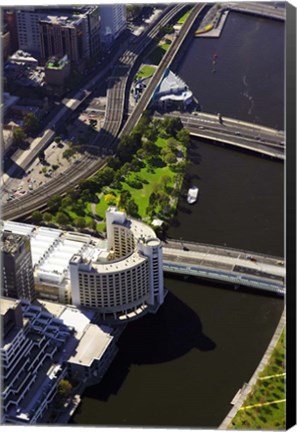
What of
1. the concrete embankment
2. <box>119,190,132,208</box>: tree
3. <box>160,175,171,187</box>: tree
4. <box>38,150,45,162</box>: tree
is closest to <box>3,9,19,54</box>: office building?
<box>38,150,45,162</box>: tree

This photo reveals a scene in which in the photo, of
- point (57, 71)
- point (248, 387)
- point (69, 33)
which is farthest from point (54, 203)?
point (248, 387)

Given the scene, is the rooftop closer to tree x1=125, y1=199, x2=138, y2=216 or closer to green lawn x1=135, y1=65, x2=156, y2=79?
tree x1=125, y1=199, x2=138, y2=216

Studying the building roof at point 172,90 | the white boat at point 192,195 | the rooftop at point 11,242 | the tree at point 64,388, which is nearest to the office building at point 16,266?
the rooftop at point 11,242

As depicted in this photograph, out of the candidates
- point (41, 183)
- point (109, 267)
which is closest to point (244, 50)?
point (41, 183)

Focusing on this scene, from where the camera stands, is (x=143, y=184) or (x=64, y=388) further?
(x=143, y=184)

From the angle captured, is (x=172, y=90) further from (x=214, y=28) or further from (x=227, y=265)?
(x=227, y=265)
